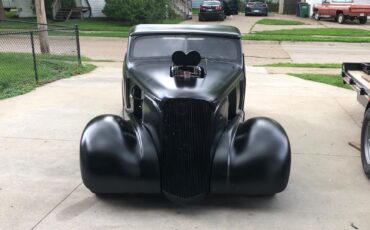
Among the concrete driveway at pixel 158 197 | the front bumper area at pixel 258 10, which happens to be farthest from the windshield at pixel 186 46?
the front bumper area at pixel 258 10

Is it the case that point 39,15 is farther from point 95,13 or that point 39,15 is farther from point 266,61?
point 95,13

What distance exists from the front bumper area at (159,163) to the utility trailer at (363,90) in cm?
156

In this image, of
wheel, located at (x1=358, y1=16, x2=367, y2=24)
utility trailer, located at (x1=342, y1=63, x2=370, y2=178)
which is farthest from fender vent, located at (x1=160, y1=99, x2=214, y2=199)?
wheel, located at (x1=358, y1=16, x2=367, y2=24)

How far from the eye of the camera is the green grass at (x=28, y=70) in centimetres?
978

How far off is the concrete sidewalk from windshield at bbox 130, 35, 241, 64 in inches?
61.6

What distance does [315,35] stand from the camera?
2416 centimetres

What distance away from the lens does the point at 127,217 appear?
4.18 meters

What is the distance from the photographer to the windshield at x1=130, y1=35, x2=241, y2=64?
227 inches

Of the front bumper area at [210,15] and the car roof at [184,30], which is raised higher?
the car roof at [184,30]

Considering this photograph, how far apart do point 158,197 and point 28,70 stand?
812 cm

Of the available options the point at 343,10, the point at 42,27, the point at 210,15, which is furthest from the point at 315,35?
the point at 42,27

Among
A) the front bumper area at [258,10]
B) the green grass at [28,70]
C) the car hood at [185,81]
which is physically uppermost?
the car hood at [185,81]

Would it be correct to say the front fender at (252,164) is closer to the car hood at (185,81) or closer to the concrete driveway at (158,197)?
the concrete driveway at (158,197)

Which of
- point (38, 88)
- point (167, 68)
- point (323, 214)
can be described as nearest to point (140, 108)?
point (167, 68)
